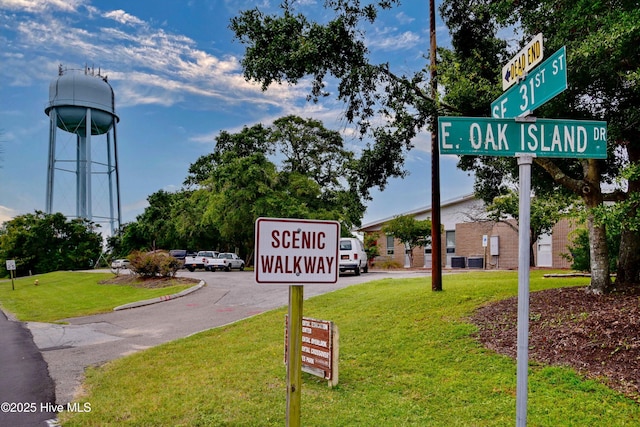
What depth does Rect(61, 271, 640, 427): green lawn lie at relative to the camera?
201 inches

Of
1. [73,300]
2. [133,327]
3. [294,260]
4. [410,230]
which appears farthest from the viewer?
[410,230]

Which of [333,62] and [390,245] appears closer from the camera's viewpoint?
[333,62]

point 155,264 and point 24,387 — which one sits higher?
point 155,264

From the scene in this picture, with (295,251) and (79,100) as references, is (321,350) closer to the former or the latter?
(295,251)

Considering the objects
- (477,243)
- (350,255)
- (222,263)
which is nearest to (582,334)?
(350,255)

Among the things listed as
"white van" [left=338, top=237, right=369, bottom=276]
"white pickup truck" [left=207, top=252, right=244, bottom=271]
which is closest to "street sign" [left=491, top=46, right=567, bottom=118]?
"white van" [left=338, top=237, right=369, bottom=276]

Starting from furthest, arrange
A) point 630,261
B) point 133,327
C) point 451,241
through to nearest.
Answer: point 451,241, point 133,327, point 630,261

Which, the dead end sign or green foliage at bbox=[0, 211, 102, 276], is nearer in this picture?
the dead end sign

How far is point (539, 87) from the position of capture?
10.8 feet

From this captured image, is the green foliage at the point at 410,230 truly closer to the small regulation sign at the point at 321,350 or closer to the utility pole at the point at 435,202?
the utility pole at the point at 435,202

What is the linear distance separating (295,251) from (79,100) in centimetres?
5459

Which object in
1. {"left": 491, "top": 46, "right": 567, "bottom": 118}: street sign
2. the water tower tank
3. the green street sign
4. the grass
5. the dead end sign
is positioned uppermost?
the water tower tank

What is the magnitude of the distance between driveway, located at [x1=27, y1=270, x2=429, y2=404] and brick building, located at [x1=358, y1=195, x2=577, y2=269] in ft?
59.8

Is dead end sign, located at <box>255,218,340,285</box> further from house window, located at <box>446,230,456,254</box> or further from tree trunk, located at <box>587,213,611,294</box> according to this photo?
house window, located at <box>446,230,456,254</box>
